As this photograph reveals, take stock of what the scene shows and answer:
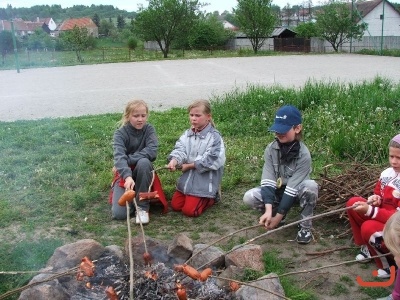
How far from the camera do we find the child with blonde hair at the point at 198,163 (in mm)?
4156

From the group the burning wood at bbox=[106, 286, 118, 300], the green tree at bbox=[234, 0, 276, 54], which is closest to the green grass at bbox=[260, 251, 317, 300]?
the burning wood at bbox=[106, 286, 118, 300]

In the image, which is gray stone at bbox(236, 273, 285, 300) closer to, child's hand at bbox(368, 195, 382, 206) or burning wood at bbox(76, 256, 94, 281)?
burning wood at bbox(76, 256, 94, 281)

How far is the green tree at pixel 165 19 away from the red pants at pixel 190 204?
23333 mm

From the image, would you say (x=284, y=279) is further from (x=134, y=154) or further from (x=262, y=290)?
(x=134, y=154)

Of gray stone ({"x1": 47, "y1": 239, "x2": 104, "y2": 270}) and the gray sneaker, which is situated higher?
gray stone ({"x1": 47, "y1": 239, "x2": 104, "y2": 270})

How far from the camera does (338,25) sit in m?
32.3

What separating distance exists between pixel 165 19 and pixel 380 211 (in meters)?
27.3

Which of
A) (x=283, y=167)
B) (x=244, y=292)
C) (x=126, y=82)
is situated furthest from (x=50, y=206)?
(x=126, y=82)

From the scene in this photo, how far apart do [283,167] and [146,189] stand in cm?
112

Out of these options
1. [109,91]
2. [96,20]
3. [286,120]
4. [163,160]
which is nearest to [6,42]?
[96,20]

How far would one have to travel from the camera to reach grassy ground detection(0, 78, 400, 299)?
3.68 metres

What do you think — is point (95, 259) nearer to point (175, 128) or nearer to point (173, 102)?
point (175, 128)

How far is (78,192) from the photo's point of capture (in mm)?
4633

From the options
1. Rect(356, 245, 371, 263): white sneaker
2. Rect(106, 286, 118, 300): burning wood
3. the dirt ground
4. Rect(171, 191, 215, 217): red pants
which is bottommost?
the dirt ground
